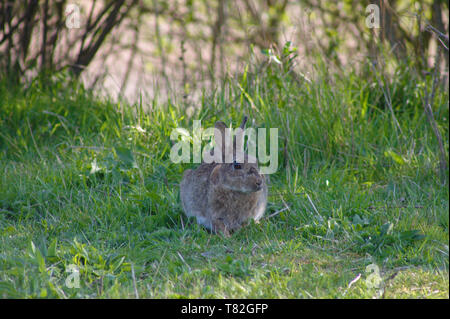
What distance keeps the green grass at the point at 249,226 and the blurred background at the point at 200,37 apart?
0.36 metres

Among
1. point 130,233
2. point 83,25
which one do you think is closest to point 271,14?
point 83,25

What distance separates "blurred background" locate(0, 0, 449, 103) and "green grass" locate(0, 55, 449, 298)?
1.19ft

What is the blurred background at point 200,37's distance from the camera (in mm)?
6012

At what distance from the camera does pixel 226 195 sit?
4043 mm

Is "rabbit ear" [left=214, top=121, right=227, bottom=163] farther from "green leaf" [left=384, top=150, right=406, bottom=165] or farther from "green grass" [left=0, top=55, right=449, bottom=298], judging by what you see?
Answer: "green leaf" [left=384, top=150, right=406, bottom=165]

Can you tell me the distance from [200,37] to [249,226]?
4559mm

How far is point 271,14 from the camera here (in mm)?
7879

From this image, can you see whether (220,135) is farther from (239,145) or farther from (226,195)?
(226,195)

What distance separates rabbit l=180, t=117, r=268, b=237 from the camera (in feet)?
12.7

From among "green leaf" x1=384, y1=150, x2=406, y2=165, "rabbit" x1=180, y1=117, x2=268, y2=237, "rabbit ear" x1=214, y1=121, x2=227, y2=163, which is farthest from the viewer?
"green leaf" x1=384, y1=150, x2=406, y2=165
